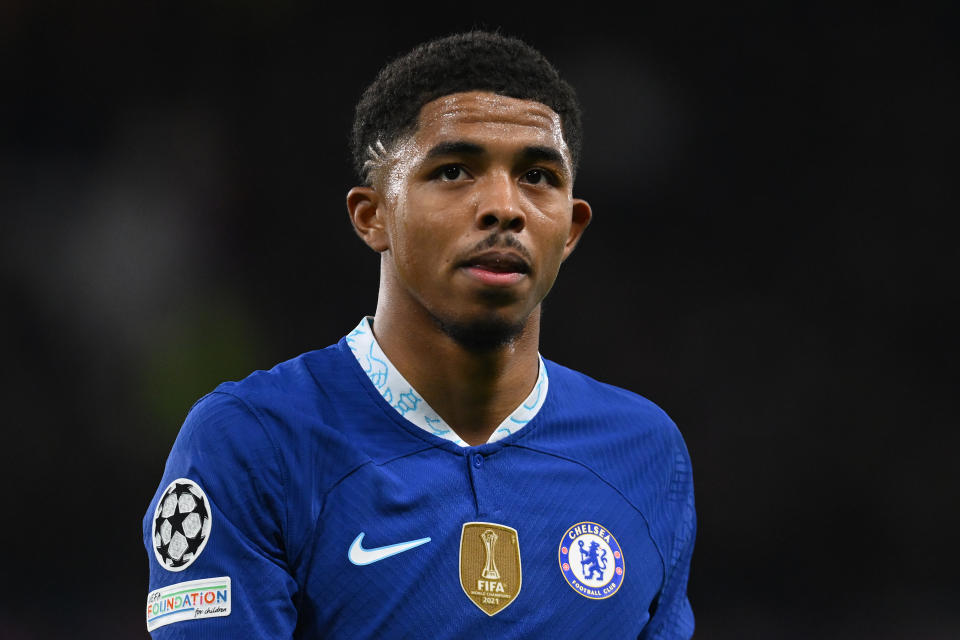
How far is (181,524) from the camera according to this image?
2.15 meters

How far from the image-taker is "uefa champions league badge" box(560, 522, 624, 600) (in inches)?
92.7

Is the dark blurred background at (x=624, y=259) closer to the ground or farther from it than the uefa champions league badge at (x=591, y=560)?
farther from it

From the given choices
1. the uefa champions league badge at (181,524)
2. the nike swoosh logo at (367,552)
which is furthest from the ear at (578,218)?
the uefa champions league badge at (181,524)

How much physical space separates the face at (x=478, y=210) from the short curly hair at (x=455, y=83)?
0.03m

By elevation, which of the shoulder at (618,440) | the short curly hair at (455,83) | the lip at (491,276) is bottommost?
the shoulder at (618,440)

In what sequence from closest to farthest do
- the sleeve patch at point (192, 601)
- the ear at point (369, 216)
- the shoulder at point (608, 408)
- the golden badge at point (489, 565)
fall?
the sleeve patch at point (192, 601) → the golden badge at point (489, 565) → the ear at point (369, 216) → the shoulder at point (608, 408)

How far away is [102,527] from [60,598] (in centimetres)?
49

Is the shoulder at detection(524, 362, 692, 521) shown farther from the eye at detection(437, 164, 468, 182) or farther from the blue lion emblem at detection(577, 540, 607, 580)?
the eye at detection(437, 164, 468, 182)

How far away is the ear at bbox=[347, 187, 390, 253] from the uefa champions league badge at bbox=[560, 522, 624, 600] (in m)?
0.80

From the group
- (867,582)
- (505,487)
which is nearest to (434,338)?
(505,487)

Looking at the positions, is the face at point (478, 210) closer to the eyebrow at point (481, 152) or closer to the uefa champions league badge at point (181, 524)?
the eyebrow at point (481, 152)

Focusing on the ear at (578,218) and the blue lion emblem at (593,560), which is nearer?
the blue lion emblem at (593,560)

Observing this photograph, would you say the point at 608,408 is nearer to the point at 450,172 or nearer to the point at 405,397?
the point at 405,397

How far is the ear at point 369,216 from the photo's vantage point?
8.32 ft
